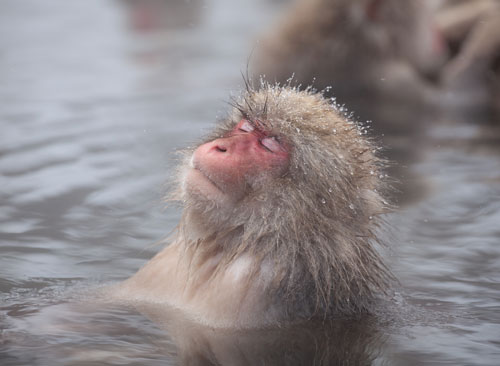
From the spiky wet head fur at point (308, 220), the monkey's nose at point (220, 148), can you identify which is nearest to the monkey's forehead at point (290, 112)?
the spiky wet head fur at point (308, 220)

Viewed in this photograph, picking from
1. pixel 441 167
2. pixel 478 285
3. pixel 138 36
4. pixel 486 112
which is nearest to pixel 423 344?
pixel 478 285

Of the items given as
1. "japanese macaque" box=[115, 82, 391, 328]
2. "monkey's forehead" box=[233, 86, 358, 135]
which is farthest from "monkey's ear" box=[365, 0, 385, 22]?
"japanese macaque" box=[115, 82, 391, 328]

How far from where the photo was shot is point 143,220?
4.31 metres

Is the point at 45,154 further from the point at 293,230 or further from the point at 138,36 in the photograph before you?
the point at 138,36

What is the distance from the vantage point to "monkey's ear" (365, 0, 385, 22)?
6.74 metres

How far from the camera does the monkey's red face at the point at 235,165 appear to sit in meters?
2.96

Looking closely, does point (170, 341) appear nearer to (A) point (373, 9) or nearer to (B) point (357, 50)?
(B) point (357, 50)

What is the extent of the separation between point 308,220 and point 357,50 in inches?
157

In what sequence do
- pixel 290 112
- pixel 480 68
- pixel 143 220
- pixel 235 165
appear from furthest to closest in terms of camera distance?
pixel 480 68 < pixel 143 220 < pixel 290 112 < pixel 235 165

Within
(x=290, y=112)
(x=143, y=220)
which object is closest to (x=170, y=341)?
(x=290, y=112)

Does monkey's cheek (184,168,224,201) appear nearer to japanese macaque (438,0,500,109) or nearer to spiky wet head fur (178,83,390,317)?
spiky wet head fur (178,83,390,317)

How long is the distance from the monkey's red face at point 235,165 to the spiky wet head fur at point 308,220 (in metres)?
0.03

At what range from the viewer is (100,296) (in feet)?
11.0

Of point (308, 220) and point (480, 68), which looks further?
point (480, 68)
